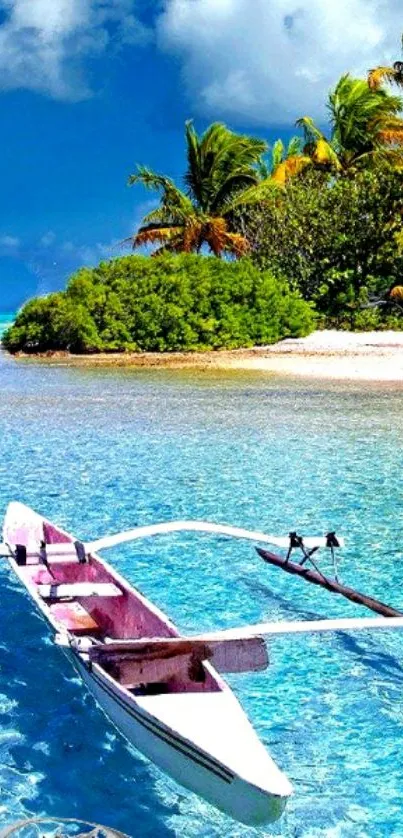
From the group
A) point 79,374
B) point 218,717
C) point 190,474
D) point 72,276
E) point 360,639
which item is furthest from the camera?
point 72,276

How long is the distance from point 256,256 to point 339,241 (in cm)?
315

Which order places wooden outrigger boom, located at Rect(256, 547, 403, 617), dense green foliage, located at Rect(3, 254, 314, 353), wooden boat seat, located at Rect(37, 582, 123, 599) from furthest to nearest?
dense green foliage, located at Rect(3, 254, 314, 353)
wooden outrigger boom, located at Rect(256, 547, 403, 617)
wooden boat seat, located at Rect(37, 582, 123, 599)

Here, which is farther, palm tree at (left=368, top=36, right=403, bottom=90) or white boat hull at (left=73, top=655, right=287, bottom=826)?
palm tree at (left=368, top=36, right=403, bottom=90)

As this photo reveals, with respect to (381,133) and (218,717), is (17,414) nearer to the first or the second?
(218,717)

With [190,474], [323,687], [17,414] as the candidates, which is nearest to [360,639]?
[323,687]

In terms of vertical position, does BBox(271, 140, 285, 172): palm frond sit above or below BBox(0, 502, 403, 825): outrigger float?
above

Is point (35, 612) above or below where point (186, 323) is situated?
below

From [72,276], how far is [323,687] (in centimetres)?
3126

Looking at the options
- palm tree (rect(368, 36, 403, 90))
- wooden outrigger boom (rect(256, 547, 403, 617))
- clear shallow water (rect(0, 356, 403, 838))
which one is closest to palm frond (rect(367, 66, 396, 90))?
palm tree (rect(368, 36, 403, 90))

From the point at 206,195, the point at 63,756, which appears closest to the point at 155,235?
the point at 206,195

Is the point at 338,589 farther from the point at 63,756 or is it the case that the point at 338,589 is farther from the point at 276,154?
the point at 276,154

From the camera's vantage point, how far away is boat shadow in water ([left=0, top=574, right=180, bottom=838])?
4.52m

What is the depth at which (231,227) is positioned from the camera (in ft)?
126

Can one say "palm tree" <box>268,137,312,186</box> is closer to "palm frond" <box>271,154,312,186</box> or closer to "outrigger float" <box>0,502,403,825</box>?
"palm frond" <box>271,154,312,186</box>
